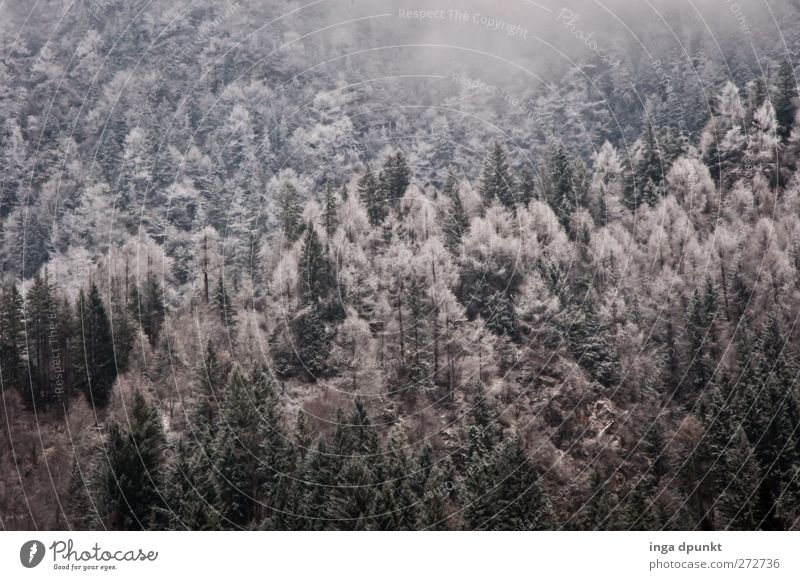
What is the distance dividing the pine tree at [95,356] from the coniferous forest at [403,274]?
0.20m

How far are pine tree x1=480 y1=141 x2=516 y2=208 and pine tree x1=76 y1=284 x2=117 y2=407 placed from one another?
30.2 m

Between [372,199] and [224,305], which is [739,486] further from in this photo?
[372,199]

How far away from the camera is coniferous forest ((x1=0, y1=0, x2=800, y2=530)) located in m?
56.0

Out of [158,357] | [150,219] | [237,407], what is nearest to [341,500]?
[237,407]

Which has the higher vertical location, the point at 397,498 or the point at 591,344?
the point at 591,344

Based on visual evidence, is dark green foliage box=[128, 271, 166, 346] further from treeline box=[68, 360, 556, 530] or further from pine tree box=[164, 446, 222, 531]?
pine tree box=[164, 446, 222, 531]

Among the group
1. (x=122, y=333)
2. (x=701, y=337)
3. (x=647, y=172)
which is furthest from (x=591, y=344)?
(x=122, y=333)

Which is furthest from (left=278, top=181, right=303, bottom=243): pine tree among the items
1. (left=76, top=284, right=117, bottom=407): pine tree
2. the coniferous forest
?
(left=76, top=284, right=117, bottom=407): pine tree

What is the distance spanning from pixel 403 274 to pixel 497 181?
13.8 meters

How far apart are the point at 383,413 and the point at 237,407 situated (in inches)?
370

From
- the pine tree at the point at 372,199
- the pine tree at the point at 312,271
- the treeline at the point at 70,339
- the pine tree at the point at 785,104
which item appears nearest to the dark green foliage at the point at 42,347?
the treeline at the point at 70,339

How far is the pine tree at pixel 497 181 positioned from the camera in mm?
75688

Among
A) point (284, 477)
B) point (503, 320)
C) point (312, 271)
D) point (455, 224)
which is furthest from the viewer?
point (455, 224)

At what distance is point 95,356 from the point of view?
2474 inches
